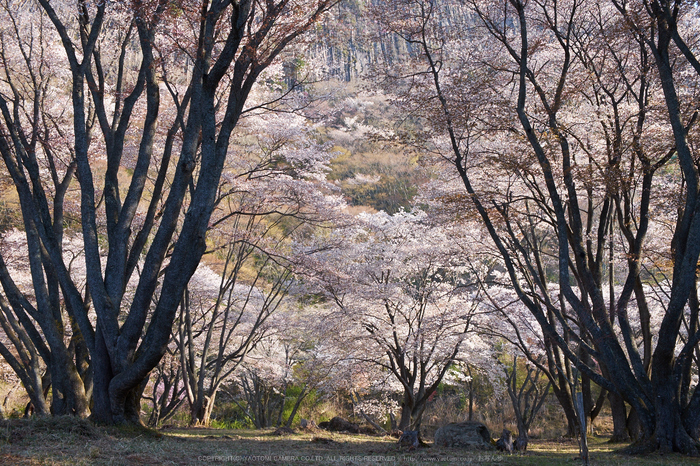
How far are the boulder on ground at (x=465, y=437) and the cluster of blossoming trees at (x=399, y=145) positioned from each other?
1877 mm

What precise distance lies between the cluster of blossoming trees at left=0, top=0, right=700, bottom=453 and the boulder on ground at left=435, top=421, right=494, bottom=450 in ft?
6.16

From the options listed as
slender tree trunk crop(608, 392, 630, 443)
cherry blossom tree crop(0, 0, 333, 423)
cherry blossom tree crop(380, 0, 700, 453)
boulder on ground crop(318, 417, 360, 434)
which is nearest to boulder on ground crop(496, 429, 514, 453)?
cherry blossom tree crop(380, 0, 700, 453)

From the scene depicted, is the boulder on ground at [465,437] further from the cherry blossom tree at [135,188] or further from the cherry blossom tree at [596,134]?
the cherry blossom tree at [135,188]

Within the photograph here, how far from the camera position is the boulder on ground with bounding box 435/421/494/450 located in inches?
283

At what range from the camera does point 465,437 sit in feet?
24.1

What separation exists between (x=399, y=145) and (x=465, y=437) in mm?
4709

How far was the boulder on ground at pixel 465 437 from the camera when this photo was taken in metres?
7.19

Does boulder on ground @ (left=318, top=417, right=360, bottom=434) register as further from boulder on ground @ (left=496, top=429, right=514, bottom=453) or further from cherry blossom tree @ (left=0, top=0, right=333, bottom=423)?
cherry blossom tree @ (left=0, top=0, right=333, bottom=423)

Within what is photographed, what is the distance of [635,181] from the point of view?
739 cm

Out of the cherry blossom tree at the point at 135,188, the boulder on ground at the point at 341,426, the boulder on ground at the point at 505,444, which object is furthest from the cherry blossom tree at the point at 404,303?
the cherry blossom tree at the point at 135,188

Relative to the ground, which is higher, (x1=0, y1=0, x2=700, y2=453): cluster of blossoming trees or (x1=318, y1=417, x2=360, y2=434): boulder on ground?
(x1=0, y1=0, x2=700, y2=453): cluster of blossoming trees

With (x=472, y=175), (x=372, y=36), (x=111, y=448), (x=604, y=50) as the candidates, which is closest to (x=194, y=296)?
(x=472, y=175)

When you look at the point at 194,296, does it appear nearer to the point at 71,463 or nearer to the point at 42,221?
the point at 42,221

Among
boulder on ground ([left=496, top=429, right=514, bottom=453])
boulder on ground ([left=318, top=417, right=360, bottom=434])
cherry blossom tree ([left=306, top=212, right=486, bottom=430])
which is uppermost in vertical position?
cherry blossom tree ([left=306, top=212, right=486, bottom=430])
